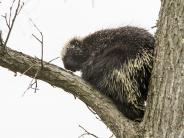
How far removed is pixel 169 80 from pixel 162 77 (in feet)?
0.13

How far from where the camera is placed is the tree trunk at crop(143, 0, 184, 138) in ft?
5.89

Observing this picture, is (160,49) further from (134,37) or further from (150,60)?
(134,37)

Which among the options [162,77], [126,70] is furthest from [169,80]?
[126,70]

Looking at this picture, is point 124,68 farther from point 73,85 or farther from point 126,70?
point 73,85

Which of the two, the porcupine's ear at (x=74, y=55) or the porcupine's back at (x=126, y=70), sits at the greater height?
the porcupine's back at (x=126, y=70)

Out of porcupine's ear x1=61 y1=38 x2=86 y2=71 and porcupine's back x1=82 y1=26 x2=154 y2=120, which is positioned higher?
porcupine's back x1=82 y1=26 x2=154 y2=120

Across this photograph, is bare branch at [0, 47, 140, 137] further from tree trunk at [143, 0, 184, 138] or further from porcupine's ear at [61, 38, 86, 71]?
porcupine's ear at [61, 38, 86, 71]

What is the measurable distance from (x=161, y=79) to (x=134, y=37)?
486 mm

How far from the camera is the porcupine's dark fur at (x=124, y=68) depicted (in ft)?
6.85

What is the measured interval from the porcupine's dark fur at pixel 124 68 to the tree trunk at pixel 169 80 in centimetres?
22

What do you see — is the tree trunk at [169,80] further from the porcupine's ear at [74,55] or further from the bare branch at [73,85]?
the porcupine's ear at [74,55]

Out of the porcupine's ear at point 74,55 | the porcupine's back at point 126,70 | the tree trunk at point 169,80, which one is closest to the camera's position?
the tree trunk at point 169,80

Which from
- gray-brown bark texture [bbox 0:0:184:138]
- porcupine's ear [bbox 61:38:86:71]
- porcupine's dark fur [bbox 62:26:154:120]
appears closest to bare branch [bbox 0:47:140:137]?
gray-brown bark texture [bbox 0:0:184:138]

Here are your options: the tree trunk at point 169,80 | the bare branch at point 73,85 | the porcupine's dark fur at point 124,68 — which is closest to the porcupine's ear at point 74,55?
the porcupine's dark fur at point 124,68
